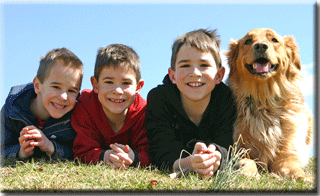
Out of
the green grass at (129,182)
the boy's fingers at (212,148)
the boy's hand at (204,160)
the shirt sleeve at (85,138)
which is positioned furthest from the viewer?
the shirt sleeve at (85,138)

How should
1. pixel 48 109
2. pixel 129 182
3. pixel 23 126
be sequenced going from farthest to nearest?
pixel 23 126
pixel 48 109
pixel 129 182

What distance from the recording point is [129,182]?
2.83m

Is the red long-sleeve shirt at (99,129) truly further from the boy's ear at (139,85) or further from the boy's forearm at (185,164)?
the boy's forearm at (185,164)

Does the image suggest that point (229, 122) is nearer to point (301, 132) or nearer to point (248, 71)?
point (248, 71)

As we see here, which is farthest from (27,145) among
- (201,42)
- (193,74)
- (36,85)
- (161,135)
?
(201,42)

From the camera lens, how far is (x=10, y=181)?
3074 mm

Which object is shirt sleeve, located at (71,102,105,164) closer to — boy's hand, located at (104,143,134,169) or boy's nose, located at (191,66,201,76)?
boy's hand, located at (104,143,134,169)

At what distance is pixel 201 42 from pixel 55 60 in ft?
6.24

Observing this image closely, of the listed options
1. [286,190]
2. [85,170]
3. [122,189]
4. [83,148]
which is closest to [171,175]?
[122,189]

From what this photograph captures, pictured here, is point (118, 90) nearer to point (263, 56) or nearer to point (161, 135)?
point (161, 135)

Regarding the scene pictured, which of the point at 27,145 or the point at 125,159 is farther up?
the point at 27,145

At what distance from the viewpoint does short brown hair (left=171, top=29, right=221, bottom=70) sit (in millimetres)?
3788

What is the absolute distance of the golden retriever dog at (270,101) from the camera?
382 cm

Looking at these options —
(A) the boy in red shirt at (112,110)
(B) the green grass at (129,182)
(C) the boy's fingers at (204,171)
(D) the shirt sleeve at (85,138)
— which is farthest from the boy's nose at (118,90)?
(C) the boy's fingers at (204,171)
